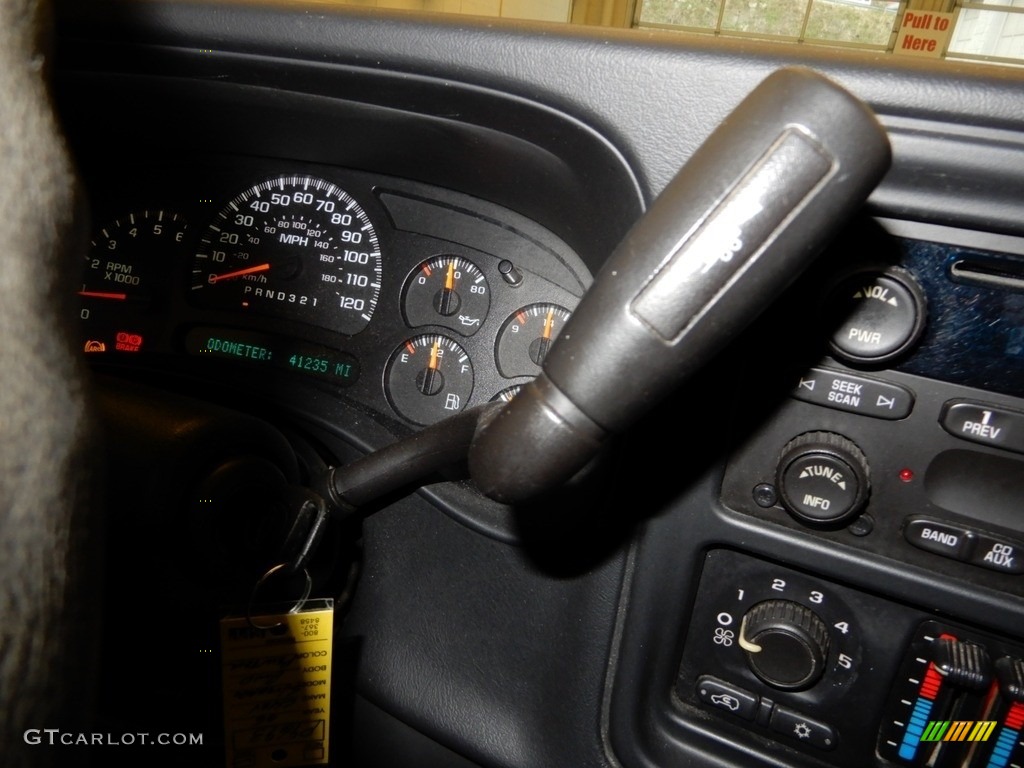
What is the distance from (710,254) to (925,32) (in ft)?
16.0

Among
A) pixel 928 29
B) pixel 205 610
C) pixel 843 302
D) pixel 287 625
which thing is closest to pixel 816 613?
pixel 843 302

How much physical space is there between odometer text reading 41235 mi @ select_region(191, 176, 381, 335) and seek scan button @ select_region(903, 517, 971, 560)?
24.2 inches

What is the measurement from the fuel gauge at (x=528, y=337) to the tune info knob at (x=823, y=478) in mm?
294

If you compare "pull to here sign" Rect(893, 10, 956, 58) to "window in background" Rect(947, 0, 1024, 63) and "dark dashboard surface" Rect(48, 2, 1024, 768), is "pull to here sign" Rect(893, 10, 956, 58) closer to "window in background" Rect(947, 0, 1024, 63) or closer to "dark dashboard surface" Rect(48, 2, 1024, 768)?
"window in background" Rect(947, 0, 1024, 63)

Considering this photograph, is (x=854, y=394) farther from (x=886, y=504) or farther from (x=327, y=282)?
(x=327, y=282)

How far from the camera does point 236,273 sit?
91 centimetres

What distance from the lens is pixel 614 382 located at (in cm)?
43

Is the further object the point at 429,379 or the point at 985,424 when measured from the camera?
the point at 429,379

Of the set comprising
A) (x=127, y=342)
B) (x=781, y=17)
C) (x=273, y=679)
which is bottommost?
(x=273, y=679)

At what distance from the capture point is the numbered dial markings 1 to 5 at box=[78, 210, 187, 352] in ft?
3.06

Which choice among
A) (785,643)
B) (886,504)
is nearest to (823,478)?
(886,504)

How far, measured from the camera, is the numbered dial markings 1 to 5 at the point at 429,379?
0.82 metres

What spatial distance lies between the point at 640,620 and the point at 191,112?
0.78 metres

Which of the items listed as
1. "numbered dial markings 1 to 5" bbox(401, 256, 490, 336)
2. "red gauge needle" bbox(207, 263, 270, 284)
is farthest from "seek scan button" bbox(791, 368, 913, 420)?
"red gauge needle" bbox(207, 263, 270, 284)
